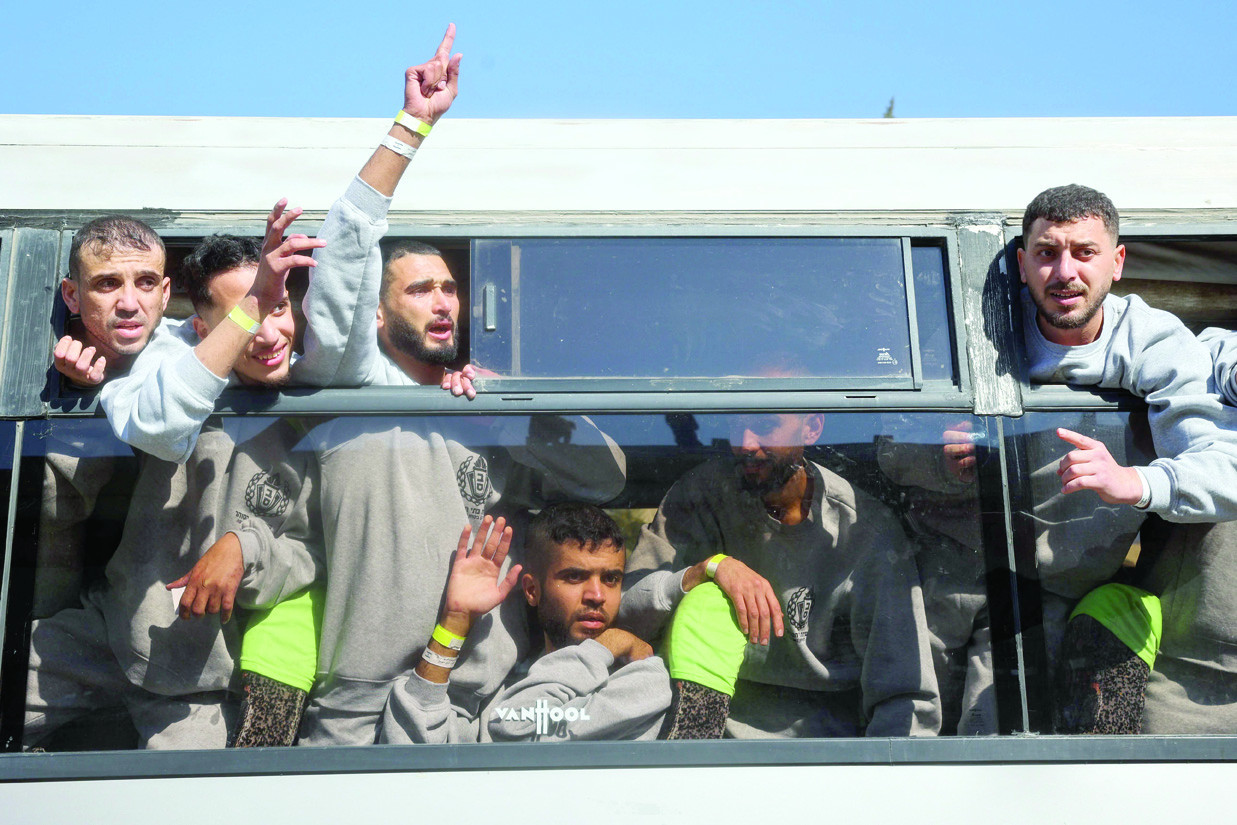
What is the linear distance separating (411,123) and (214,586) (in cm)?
112

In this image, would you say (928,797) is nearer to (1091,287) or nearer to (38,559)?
(1091,287)

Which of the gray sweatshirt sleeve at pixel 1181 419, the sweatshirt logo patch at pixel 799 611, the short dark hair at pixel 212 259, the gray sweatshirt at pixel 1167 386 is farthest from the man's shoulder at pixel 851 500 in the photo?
the short dark hair at pixel 212 259

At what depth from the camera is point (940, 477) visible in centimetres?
251

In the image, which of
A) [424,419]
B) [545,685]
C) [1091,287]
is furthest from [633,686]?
[1091,287]

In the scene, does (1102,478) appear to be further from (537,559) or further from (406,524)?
(406,524)

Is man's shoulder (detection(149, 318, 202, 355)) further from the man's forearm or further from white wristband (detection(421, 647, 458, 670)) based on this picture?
white wristband (detection(421, 647, 458, 670))

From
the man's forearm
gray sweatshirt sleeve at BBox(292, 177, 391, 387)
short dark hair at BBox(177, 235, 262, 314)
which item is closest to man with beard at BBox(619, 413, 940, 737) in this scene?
gray sweatshirt sleeve at BBox(292, 177, 391, 387)

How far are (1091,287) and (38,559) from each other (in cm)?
247

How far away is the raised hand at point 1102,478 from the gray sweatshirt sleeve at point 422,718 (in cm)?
140

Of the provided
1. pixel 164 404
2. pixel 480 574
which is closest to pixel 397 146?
pixel 164 404

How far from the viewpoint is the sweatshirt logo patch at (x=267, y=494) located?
96.5 inches

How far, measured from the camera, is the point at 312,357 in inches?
96.3

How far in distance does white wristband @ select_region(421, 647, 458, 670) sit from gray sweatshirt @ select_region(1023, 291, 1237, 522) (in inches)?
58.5

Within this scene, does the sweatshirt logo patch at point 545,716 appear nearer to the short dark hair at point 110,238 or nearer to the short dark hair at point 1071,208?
the short dark hair at point 110,238
